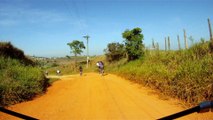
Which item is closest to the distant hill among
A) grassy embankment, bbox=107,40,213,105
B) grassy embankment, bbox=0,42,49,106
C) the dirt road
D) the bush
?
grassy embankment, bbox=0,42,49,106

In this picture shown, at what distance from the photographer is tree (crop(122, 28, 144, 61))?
28812mm

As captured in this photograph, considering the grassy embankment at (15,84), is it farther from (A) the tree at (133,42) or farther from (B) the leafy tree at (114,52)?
(B) the leafy tree at (114,52)

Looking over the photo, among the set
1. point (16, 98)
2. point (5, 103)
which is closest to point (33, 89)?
point (16, 98)

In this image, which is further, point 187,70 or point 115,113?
point 187,70

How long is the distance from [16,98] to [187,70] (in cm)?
747

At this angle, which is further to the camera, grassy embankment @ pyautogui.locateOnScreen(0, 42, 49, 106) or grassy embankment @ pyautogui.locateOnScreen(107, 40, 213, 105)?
grassy embankment @ pyautogui.locateOnScreen(0, 42, 49, 106)

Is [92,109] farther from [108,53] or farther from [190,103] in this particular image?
[108,53]

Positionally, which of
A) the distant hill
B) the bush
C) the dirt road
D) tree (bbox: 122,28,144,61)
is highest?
tree (bbox: 122,28,144,61)

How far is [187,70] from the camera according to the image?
9.63 metres

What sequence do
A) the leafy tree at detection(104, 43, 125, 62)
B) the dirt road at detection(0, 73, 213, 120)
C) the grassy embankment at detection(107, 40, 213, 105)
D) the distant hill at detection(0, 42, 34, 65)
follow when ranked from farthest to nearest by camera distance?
the leafy tree at detection(104, 43, 125, 62) → the distant hill at detection(0, 42, 34, 65) → the grassy embankment at detection(107, 40, 213, 105) → the dirt road at detection(0, 73, 213, 120)

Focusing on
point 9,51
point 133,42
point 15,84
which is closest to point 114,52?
point 133,42

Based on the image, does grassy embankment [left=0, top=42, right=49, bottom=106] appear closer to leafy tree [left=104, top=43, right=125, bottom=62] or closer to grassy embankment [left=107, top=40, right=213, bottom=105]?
grassy embankment [left=107, top=40, right=213, bottom=105]

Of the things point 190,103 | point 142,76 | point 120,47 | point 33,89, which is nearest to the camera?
point 190,103

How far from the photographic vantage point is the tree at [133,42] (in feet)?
94.5
